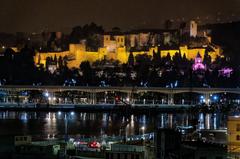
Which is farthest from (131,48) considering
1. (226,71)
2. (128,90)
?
(128,90)

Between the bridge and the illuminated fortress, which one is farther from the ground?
the illuminated fortress

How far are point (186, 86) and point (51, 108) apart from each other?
9300mm

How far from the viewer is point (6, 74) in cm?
4253

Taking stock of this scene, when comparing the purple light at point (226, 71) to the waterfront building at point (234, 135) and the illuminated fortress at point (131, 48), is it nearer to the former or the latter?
the illuminated fortress at point (131, 48)

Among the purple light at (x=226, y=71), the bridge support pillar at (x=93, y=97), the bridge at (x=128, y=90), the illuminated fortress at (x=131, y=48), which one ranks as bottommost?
the bridge support pillar at (x=93, y=97)

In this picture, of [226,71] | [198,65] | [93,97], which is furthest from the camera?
[198,65]

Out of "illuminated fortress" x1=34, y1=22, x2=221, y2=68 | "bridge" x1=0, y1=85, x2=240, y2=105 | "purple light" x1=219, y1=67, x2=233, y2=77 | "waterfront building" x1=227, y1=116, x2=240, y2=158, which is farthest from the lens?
"illuminated fortress" x1=34, y1=22, x2=221, y2=68

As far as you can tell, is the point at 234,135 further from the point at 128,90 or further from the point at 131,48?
the point at 131,48

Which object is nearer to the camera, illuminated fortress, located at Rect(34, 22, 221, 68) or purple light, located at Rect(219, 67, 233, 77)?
purple light, located at Rect(219, 67, 233, 77)

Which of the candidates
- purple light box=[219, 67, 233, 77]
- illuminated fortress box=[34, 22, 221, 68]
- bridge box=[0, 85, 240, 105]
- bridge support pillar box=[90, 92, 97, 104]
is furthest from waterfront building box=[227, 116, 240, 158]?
illuminated fortress box=[34, 22, 221, 68]

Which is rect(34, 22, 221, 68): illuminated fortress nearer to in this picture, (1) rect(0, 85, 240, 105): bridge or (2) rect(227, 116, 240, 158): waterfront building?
(1) rect(0, 85, 240, 105): bridge

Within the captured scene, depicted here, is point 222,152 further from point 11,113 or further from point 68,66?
point 68,66

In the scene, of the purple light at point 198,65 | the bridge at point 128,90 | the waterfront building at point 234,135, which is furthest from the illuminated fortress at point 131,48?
the waterfront building at point 234,135

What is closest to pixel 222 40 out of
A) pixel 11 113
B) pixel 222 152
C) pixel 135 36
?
pixel 135 36
